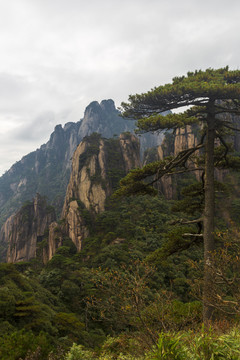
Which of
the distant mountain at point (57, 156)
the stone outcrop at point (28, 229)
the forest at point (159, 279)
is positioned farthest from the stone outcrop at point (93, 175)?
the distant mountain at point (57, 156)

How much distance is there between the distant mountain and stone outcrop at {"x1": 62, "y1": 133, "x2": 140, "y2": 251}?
86395 millimetres

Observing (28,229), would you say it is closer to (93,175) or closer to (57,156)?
(93,175)

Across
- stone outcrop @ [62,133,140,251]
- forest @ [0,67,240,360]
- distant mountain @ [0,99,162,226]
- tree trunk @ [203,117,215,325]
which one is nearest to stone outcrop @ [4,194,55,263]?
stone outcrop @ [62,133,140,251]

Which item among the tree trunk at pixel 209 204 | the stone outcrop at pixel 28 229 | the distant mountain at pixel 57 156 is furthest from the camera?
the distant mountain at pixel 57 156

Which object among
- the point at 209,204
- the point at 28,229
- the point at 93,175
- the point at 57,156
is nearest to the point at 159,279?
the point at 209,204

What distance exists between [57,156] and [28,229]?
10114 cm

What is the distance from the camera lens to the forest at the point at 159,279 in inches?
184

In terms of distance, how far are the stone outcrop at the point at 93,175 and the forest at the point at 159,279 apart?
6.91m

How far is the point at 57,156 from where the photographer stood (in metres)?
147

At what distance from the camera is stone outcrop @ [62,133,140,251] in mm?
34875

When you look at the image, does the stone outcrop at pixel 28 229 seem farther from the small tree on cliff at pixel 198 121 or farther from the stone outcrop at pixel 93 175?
the small tree on cliff at pixel 198 121

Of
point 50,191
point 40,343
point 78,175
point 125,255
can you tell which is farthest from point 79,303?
point 50,191

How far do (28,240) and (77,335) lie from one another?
44.0m

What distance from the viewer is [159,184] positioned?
136 ft
